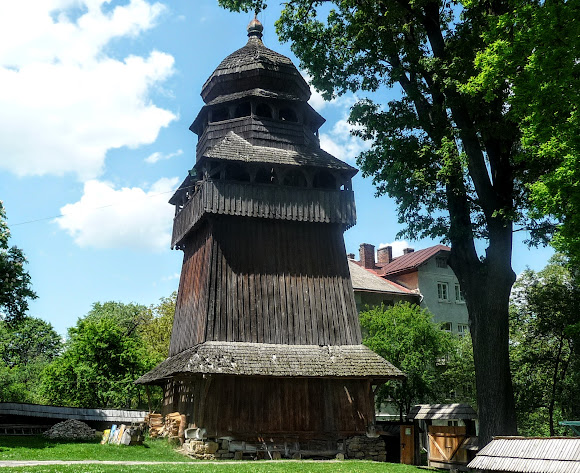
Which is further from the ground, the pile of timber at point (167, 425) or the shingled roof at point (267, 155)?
the shingled roof at point (267, 155)

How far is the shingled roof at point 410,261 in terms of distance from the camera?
44188 millimetres

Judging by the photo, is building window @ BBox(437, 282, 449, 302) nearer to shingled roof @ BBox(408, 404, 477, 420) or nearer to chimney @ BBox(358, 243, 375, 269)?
chimney @ BBox(358, 243, 375, 269)

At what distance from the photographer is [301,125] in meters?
28.0

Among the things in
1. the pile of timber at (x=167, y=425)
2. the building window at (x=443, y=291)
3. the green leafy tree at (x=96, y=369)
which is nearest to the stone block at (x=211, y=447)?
the pile of timber at (x=167, y=425)

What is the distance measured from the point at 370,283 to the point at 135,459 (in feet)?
83.5

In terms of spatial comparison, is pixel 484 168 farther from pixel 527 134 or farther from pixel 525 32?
pixel 525 32

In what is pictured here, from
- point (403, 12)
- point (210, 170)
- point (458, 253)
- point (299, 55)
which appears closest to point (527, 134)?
point (458, 253)

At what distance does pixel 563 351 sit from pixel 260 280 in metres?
14.1

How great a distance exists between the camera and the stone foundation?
20.6 meters

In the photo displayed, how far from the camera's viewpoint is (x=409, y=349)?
112ft

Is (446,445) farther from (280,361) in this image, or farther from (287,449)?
(280,361)

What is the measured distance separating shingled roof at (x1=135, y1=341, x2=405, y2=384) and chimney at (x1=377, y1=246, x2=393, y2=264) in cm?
2652

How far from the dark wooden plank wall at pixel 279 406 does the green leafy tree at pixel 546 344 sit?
9.02m

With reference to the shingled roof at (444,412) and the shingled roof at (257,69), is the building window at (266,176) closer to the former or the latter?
the shingled roof at (257,69)
